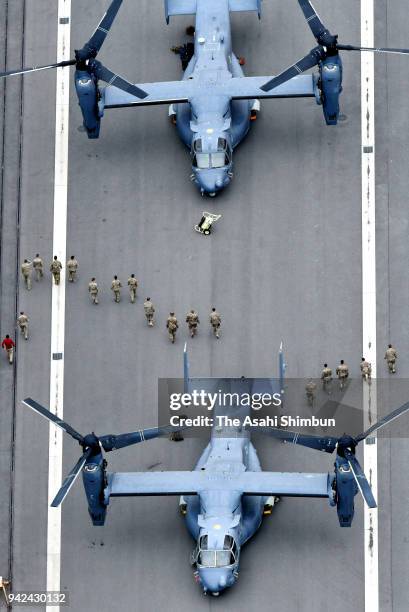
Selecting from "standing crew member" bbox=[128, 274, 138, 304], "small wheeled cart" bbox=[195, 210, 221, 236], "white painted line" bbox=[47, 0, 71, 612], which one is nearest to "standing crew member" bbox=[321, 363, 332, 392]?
"small wheeled cart" bbox=[195, 210, 221, 236]

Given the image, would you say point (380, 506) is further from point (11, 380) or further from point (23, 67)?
point (23, 67)

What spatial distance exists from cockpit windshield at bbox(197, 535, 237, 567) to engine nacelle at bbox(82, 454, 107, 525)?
5.78 meters

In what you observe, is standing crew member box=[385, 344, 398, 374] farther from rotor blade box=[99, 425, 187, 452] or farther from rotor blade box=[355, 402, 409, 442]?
rotor blade box=[99, 425, 187, 452]

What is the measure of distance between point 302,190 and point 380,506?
69.4 ft

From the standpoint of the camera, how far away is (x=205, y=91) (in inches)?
5851

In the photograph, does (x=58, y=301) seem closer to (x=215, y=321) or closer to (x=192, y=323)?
(x=192, y=323)

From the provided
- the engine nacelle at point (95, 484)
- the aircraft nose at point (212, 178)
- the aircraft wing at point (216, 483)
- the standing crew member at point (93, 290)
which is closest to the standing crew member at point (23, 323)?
the standing crew member at point (93, 290)

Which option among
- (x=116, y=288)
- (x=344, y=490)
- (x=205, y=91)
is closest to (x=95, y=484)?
(x=344, y=490)

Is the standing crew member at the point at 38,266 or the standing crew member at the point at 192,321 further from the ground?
the standing crew member at the point at 38,266

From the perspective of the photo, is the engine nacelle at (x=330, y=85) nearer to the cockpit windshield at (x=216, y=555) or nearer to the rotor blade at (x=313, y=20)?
the rotor blade at (x=313, y=20)

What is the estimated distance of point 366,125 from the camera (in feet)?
497

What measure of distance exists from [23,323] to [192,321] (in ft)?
31.6

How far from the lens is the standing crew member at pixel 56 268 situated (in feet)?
479

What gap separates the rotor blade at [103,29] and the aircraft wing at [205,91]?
3.87 m
